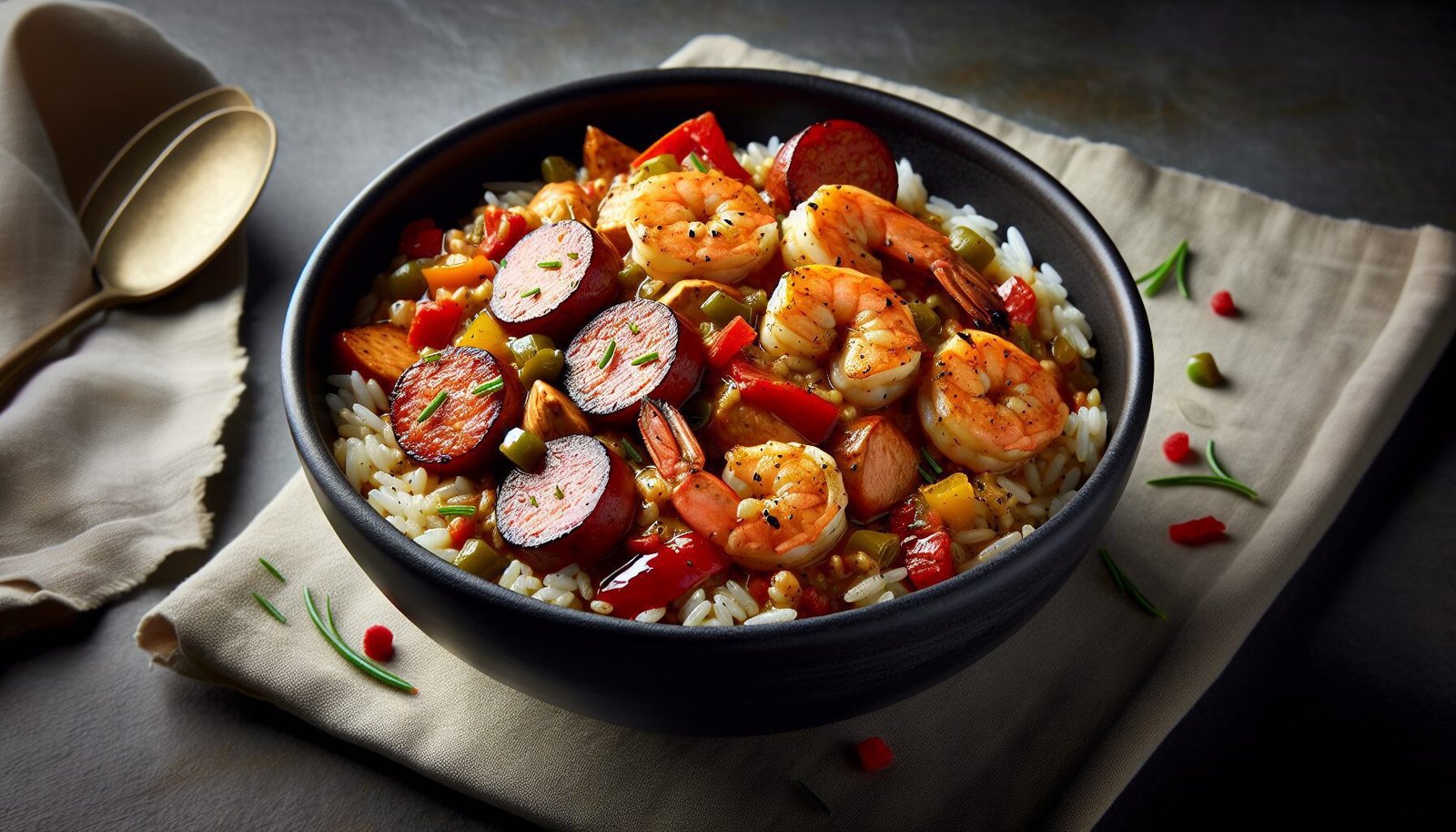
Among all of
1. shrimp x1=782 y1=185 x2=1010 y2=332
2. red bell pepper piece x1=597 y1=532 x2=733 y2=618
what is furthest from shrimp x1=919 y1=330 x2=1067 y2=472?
red bell pepper piece x1=597 y1=532 x2=733 y2=618

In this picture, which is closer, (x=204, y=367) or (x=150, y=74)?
(x=204, y=367)

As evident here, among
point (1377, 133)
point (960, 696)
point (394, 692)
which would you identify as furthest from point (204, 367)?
point (1377, 133)

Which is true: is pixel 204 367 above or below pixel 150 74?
below

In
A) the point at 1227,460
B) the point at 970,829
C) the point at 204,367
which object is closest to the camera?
the point at 970,829

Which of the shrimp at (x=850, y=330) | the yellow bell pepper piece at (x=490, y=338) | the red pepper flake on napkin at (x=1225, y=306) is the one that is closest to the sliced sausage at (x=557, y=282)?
the yellow bell pepper piece at (x=490, y=338)

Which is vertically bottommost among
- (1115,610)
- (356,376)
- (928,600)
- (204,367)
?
(204,367)

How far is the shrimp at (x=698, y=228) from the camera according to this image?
11.3ft

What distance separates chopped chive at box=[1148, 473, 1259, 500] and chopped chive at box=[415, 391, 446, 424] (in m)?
2.33

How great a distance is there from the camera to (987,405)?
10.7ft

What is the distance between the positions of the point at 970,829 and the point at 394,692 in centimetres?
166

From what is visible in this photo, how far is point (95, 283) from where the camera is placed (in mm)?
4699

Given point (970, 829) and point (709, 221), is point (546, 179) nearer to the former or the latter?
point (709, 221)

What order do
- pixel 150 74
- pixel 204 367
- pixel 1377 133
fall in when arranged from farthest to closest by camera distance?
1. pixel 1377 133
2. pixel 150 74
3. pixel 204 367

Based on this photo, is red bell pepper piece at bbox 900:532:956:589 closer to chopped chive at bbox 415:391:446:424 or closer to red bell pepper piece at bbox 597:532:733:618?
red bell pepper piece at bbox 597:532:733:618
